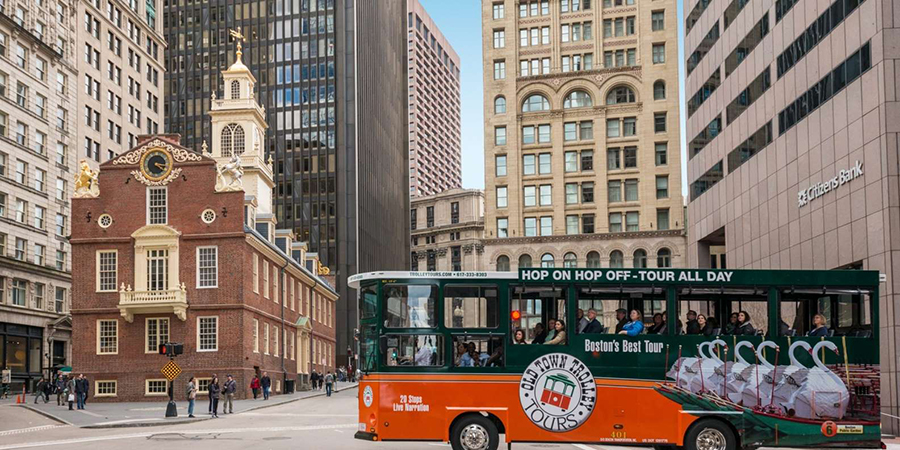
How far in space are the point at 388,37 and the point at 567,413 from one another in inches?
5427

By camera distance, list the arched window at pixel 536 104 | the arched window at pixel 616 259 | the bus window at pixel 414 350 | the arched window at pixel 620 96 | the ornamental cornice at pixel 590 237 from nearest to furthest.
Result: 1. the bus window at pixel 414 350
2. the ornamental cornice at pixel 590 237
3. the arched window at pixel 616 259
4. the arched window at pixel 620 96
5. the arched window at pixel 536 104

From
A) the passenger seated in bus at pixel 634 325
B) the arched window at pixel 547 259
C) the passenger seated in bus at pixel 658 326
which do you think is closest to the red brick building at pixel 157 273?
the passenger seated in bus at pixel 634 325

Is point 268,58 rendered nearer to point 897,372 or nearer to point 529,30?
point 529,30

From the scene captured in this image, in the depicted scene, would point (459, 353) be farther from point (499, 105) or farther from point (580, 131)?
point (499, 105)

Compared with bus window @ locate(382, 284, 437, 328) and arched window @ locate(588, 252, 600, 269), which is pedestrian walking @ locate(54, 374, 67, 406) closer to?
bus window @ locate(382, 284, 437, 328)

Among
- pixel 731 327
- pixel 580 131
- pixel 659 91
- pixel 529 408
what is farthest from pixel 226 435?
pixel 659 91

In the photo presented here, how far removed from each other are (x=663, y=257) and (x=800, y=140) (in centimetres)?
5204

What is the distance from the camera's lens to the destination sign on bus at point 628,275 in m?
19.2

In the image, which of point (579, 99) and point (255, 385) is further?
point (579, 99)

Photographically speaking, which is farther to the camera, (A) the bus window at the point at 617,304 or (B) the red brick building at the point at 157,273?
(B) the red brick building at the point at 157,273

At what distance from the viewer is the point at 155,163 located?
176ft

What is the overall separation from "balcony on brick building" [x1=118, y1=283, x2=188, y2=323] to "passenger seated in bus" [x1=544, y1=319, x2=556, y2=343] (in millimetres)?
36464

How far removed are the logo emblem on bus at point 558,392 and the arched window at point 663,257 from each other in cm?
7077

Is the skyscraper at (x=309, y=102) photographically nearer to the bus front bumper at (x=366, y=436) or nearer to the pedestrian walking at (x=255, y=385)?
the pedestrian walking at (x=255, y=385)
